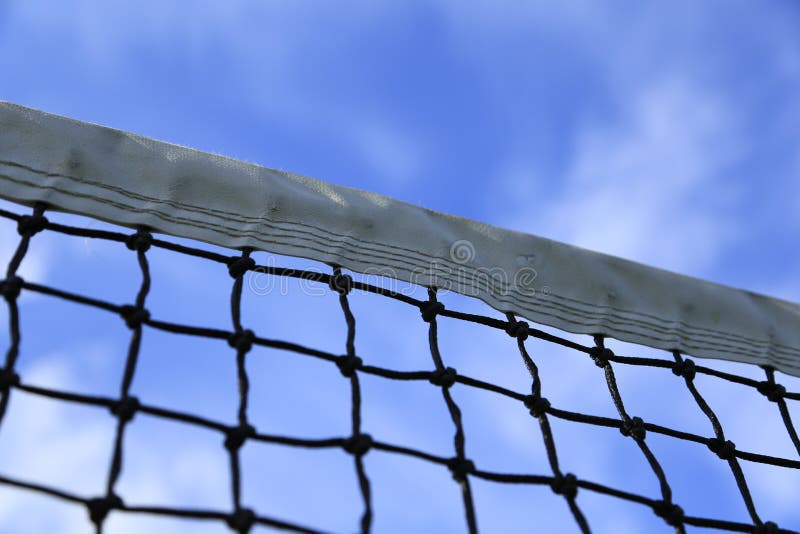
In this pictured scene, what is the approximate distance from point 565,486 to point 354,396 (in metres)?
0.28

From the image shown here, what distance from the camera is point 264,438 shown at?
3.63 ft

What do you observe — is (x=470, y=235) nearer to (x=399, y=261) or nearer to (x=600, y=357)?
(x=399, y=261)

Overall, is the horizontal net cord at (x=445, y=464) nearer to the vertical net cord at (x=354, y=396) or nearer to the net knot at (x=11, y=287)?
the vertical net cord at (x=354, y=396)

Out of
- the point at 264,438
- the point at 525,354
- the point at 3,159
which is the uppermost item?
the point at 3,159

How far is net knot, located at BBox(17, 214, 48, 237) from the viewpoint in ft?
4.15

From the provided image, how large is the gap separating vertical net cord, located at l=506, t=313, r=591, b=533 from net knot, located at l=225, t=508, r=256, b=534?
16.0 inches

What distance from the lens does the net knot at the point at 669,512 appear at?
1244 mm

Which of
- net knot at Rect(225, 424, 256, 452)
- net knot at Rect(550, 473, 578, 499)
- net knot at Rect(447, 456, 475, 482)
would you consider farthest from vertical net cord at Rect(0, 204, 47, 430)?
net knot at Rect(550, 473, 578, 499)

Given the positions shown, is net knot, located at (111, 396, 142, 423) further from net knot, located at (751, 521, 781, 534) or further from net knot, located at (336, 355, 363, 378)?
net knot, located at (751, 521, 781, 534)

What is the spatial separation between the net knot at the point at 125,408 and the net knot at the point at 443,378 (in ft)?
1.30

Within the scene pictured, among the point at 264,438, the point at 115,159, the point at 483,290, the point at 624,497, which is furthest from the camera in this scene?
the point at 483,290

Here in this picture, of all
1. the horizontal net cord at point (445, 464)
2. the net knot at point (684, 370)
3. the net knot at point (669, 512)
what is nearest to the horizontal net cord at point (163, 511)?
the horizontal net cord at point (445, 464)

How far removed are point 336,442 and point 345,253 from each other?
0.37m

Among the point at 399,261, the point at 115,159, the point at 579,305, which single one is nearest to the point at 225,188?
the point at 115,159
